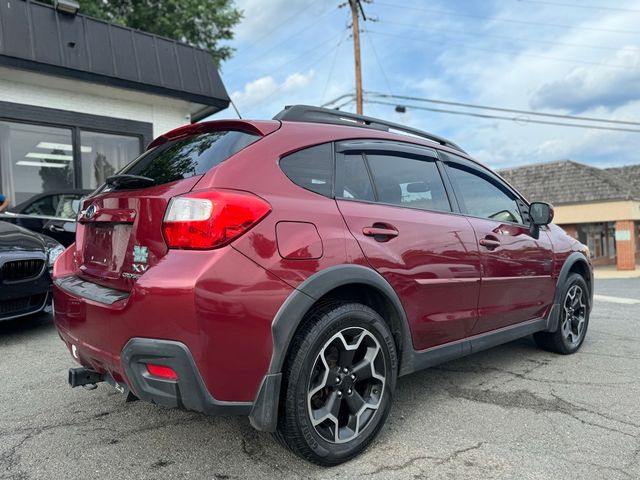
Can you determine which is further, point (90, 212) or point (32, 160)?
point (32, 160)

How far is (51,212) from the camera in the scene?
7.02 metres

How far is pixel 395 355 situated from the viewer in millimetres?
2744

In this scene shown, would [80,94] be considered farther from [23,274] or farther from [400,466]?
[400,466]

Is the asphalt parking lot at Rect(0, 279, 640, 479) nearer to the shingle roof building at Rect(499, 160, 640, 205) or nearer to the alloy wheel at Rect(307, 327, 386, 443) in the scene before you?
the alloy wheel at Rect(307, 327, 386, 443)

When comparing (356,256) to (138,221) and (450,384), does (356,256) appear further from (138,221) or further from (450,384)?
(450,384)

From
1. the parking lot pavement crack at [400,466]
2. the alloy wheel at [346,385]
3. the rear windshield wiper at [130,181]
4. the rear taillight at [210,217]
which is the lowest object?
the parking lot pavement crack at [400,466]

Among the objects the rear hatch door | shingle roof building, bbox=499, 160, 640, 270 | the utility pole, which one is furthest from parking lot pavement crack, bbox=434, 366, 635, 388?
shingle roof building, bbox=499, 160, 640, 270

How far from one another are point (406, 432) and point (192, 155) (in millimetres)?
1959

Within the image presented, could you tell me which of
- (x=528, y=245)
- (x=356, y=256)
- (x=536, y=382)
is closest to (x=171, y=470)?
(x=356, y=256)

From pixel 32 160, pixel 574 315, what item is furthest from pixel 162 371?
pixel 32 160

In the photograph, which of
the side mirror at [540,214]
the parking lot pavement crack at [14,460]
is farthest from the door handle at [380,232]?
the parking lot pavement crack at [14,460]

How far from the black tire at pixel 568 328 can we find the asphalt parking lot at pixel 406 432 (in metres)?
0.35

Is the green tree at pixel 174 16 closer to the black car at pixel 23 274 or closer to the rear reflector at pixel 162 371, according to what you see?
the black car at pixel 23 274

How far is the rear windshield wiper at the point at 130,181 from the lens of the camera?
2.55 meters
